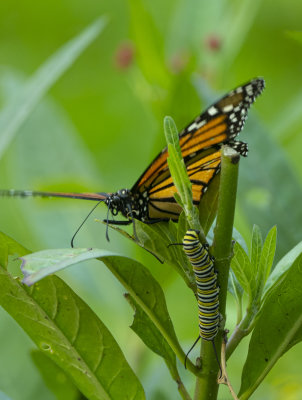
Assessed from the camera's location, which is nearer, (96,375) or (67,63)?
(96,375)

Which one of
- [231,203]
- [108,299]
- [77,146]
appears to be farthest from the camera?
[77,146]

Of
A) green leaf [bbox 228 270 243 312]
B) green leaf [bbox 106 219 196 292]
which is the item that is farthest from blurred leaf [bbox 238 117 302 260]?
green leaf [bbox 106 219 196 292]

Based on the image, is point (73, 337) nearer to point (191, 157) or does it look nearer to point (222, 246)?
point (222, 246)

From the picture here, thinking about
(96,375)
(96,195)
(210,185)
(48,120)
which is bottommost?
(96,375)

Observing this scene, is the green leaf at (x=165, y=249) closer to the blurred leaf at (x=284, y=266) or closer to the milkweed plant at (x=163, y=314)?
the milkweed plant at (x=163, y=314)

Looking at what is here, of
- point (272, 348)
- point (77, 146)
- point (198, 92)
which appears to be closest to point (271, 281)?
point (272, 348)

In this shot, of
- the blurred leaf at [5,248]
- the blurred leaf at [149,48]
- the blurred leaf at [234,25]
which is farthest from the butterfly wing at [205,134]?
the blurred leaf at [234,25]

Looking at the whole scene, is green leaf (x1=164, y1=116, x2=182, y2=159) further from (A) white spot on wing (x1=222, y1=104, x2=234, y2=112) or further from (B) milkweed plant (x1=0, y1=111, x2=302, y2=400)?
(A) white spot on wing (x1=222, y1=104, x2=234, y2=112)

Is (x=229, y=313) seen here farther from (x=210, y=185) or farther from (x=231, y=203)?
(x=231, y=203)
